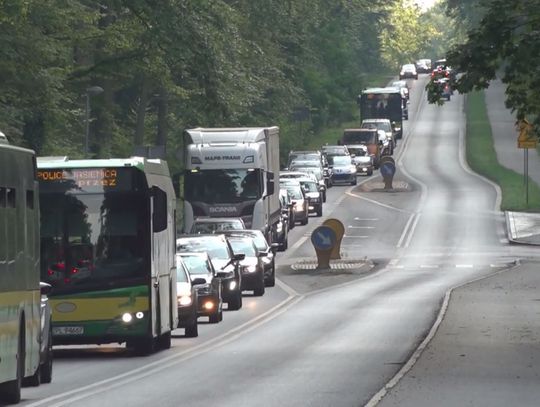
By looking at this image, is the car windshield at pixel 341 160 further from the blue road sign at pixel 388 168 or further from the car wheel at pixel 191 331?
the car wheel at pixel 191 331

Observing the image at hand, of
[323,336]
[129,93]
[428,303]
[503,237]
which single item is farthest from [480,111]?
[323,336]

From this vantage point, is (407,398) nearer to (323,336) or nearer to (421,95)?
(323,336)

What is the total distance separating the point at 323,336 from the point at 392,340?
191 centimetres

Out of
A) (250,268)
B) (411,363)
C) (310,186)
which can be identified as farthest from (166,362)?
(310,186)

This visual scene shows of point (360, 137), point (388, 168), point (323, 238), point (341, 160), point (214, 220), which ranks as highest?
point (360, 137)

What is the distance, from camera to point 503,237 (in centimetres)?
6519

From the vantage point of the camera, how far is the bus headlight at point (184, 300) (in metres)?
30.0

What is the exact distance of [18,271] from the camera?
Answer: 18078 millimetres

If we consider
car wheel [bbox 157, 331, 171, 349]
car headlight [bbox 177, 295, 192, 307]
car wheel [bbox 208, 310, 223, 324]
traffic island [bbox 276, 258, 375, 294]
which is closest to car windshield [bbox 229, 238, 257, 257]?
traffic island [bbox 276, 258, 375, 294]

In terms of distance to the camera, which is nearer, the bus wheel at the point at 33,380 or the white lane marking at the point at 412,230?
the bus wheel at the point at 33,380

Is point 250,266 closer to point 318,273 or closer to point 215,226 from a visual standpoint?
point 215,226

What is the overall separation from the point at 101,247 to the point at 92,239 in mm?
189

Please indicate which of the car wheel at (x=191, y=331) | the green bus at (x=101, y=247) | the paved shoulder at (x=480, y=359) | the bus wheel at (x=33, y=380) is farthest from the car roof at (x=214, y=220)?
the bus wheel at (x=33, y=380)

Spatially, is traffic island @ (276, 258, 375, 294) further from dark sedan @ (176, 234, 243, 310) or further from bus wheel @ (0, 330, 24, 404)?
bus wheel @ (0, 330, 24, 404)
